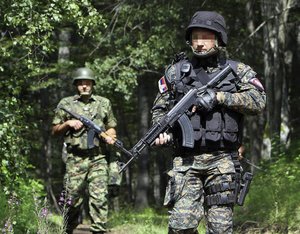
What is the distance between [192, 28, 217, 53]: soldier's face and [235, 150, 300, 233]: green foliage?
3.31m

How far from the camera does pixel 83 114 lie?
8.25 meters

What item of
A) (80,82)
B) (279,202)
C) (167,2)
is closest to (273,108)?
(167,2)

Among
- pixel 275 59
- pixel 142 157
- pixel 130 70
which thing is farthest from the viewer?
pixel 142 157

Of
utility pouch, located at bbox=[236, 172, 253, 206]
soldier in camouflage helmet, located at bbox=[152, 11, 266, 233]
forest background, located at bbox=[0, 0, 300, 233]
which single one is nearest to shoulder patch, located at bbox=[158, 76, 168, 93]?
soldier in camouflage helmet, located at bbox=[152, 11, 266, 233]

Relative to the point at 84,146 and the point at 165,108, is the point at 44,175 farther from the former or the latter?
the point at 165,108

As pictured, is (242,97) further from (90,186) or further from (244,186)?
(90,186)

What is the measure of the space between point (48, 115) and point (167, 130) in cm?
1702

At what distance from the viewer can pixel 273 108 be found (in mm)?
16125

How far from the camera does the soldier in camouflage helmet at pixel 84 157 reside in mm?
8117

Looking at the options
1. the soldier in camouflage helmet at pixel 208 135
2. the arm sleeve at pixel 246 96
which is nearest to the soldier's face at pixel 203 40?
the soldier in camouflage helmet at pixel 208 135

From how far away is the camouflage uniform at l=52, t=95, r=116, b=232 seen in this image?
812 centimetres

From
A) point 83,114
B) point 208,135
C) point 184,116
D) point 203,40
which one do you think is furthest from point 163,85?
point 83,114

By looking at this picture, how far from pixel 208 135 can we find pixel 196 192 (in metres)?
0.48

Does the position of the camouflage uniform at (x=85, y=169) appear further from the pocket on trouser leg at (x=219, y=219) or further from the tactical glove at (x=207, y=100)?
the tactical glove at (x=207, y=100)
